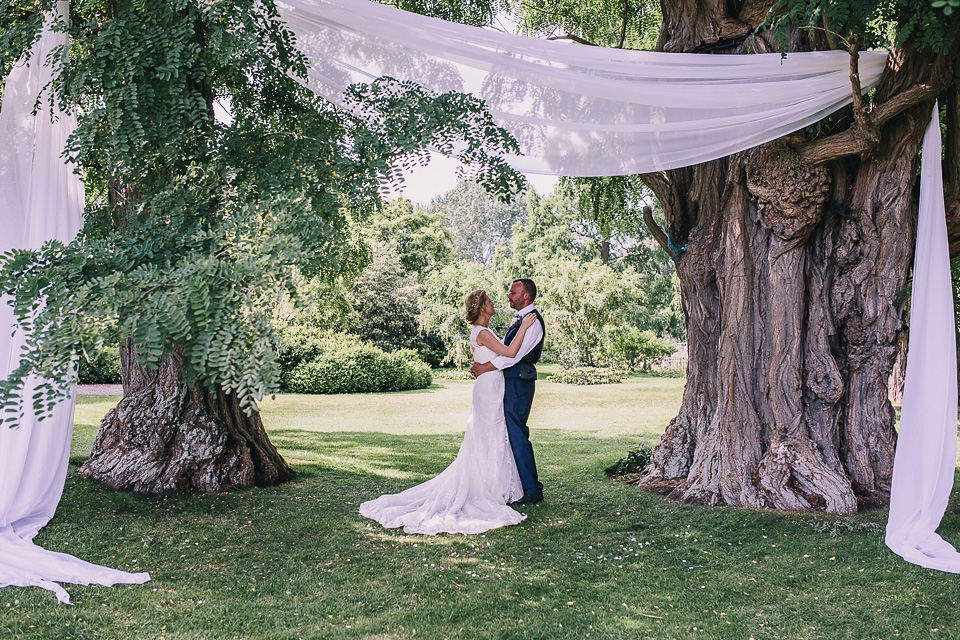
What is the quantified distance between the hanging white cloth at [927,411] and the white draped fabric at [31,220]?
4.85 metres

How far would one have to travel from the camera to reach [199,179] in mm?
4207

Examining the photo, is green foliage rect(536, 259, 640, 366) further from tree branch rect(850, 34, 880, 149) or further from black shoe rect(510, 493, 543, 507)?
tree branch rect(850, 34, 880, 149)

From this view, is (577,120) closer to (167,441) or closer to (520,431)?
(520,431)

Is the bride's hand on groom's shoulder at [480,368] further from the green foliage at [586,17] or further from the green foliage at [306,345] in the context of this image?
the green foliage at [306,345]

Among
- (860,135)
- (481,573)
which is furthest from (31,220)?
(860,135)

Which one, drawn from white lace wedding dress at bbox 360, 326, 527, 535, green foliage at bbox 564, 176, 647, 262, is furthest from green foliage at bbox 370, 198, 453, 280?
white lace wedding dress at bbox 360, 326, 527, 535

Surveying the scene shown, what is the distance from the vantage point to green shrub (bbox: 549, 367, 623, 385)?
1989 cm

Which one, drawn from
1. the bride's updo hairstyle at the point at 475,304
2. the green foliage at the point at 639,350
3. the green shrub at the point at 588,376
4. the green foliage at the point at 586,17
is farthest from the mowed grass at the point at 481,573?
A: the green foliage at the point at 639,350

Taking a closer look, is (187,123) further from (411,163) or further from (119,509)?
(119,509)

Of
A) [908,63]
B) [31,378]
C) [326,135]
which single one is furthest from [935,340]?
[31,378]

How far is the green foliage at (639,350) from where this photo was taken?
22691mm

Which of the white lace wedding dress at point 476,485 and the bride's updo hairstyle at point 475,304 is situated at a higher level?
the bride's updo hairstyle at point 475,304

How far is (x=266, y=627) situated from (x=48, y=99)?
3254mm

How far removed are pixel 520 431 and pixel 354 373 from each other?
11.9 metres
